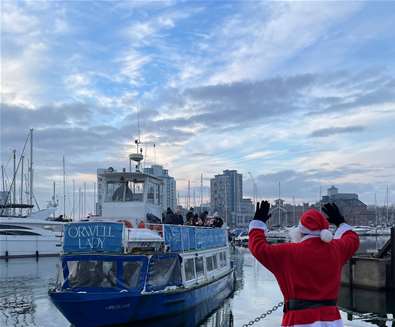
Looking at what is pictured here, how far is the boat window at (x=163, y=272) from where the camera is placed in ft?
54.5

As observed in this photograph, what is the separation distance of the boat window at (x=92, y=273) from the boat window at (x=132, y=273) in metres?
0.37

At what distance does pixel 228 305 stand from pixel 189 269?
21.5 feet

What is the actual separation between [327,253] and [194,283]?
1467 cm

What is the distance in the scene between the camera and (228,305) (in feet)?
83.7

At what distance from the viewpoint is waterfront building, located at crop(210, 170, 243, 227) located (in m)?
128

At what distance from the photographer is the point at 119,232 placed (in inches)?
639

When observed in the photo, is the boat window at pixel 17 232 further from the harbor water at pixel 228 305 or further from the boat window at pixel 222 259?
the boat window at pixel 222 259

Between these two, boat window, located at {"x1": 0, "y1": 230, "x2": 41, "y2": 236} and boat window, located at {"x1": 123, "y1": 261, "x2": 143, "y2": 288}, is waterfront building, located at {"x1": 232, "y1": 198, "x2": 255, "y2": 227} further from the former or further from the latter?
boat window, located at {"x1": 123, "y1": 261, "x2": 143, "y2": 288}

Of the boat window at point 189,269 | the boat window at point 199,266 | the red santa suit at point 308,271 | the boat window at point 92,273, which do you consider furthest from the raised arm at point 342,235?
the boat window at point 199,266

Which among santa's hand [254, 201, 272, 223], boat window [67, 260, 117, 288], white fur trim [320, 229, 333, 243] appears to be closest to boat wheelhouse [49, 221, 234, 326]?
boat window [67, 260, 117, 288]

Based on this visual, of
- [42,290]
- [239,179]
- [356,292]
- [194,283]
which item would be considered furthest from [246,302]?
[239,179]

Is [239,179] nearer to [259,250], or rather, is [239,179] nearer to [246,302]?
[246,302]

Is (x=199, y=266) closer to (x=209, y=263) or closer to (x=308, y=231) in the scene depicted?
(x=209, y=263)

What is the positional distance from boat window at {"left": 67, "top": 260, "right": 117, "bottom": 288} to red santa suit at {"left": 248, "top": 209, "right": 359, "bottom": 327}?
11.3 m
